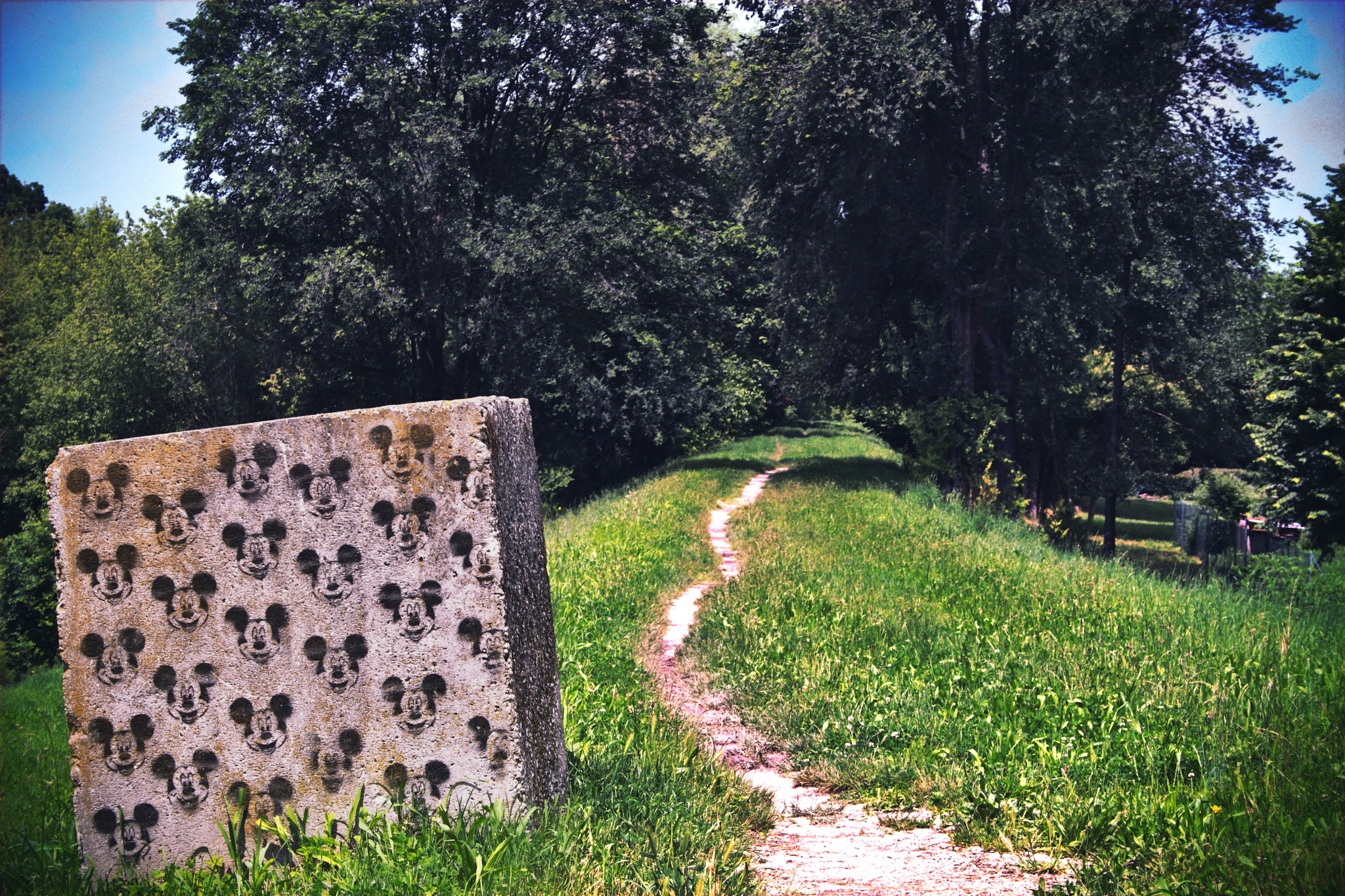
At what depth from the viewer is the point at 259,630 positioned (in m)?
3.46

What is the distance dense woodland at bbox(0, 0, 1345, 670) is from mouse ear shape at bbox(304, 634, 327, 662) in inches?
632

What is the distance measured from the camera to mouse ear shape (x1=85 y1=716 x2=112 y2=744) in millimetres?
3504

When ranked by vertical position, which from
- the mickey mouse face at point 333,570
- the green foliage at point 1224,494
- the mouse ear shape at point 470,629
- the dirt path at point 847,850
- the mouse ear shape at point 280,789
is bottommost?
the green foliage at point 1224,494

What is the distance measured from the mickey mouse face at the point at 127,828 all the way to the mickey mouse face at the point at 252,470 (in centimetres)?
130

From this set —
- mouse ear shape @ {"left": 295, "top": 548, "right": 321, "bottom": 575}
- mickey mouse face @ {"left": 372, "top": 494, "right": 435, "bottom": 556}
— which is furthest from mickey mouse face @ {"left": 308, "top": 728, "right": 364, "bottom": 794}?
mickey mouse face @ {"left": 372, "top": 494, "right": 435, "bottom": 556}

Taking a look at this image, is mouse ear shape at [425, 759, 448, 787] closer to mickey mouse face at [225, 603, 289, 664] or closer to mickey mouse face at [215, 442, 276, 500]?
mickey mouse face at [225, 603, 289, 664]

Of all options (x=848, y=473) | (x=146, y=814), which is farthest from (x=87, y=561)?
(x=848, y=473)

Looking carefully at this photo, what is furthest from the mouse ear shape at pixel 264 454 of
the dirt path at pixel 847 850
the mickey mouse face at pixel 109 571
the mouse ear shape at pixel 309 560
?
the dirt path at pixel 847 850

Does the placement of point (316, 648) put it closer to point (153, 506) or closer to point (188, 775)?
point (188, 775)

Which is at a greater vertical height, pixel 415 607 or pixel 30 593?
pixel 415 607

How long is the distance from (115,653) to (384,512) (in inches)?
47.7

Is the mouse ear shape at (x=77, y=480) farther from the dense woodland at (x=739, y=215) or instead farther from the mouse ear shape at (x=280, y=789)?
the dense woodland at (x=739, y=215)

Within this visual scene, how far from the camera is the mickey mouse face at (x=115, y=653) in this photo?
3.49 m

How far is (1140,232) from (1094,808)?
19600 mm
